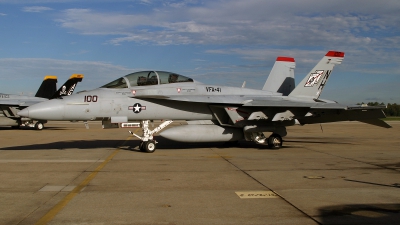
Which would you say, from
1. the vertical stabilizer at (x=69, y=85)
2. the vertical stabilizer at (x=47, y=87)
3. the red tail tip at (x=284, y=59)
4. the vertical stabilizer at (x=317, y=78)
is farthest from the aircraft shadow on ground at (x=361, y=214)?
the vertical stabilizer at (x=47, y=87)

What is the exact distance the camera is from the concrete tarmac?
222 inches

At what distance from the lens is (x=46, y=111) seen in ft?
40.6

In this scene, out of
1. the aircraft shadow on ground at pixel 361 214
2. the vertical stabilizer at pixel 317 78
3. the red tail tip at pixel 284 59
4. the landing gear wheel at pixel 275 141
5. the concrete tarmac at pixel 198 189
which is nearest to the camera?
the aircraft shadow on ground at pixel 361 214

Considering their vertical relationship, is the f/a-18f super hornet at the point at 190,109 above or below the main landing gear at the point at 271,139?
above

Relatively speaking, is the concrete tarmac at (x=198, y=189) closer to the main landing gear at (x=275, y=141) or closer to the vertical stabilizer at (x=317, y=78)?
the main landing gear at (x=275, y=141)

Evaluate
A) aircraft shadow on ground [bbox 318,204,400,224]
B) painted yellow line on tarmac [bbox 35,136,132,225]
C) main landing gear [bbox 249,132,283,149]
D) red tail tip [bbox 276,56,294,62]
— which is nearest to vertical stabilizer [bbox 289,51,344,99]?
red tail tip [bbox 276,56,294,62]

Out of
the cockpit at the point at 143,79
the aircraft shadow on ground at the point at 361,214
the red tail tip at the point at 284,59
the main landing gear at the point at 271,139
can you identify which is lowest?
the aircraft shadow on ground at the point at 361,214

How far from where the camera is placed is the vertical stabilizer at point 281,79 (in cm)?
1962

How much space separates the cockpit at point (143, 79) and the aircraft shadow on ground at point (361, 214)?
9.03 metres

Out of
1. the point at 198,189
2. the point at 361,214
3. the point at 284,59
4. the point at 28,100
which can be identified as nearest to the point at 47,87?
the point at 28,100

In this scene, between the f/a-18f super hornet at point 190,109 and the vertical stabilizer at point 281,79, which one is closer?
the f/a-18f super hornet at point 190,109

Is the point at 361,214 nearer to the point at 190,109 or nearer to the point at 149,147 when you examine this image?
the point at 149,147

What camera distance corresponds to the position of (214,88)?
15258 millimetres

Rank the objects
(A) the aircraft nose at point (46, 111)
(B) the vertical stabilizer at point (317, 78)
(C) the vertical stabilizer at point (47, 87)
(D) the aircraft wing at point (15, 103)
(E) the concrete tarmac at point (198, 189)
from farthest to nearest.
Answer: (C) the vertical stabilizer at point (47, 87) → (D) the aircraft wing at point (15, 103) → (B) the vertical stabilizer at point (317, 78) → (A) the aircraft nose at point (46, 111) → (E) the concrete tarmac at point (198, 189)
